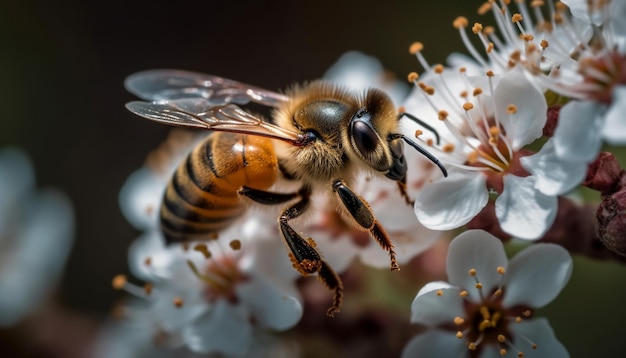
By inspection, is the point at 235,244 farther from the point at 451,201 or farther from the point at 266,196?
the point at 451,201

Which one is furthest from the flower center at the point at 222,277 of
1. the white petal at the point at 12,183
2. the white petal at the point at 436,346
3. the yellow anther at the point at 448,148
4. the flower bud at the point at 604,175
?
the white petal at the point at 12,183

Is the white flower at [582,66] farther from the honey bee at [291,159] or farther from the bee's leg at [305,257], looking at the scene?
the bee's leg at [305,257]

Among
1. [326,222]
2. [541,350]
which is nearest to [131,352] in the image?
[326,222]

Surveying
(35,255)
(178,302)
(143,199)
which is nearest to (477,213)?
(178,302)

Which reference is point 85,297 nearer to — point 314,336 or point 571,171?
point 314,336

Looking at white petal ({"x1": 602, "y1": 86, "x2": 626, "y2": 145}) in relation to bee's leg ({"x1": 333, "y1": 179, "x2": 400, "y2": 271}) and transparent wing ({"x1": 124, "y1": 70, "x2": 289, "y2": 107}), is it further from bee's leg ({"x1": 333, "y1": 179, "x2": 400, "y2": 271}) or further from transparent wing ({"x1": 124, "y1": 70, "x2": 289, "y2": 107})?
transparent wing ({"x1": 124, "y1": 70, "x2": 289, "y2": 107})

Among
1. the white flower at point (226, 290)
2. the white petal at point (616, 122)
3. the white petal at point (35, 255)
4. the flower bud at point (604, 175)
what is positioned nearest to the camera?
the white petal at point (616, 122)
